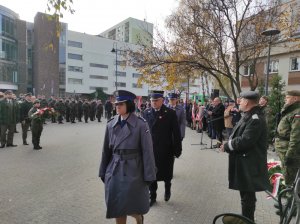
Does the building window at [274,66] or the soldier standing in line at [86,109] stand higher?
the building window at [274,66]

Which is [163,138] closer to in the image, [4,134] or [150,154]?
[150,154]

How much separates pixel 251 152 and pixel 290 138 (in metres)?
1.16

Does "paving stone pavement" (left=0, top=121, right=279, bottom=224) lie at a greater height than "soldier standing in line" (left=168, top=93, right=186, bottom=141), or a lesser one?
lesser

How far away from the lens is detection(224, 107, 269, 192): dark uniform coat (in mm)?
3550

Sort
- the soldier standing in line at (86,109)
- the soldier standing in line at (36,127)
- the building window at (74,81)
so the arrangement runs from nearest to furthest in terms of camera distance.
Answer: the soldier standing in line at (36,127), the soldier standing in line at (86,109), the building window at (74,81)

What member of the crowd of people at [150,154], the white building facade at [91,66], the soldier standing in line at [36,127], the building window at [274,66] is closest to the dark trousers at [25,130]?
the soldier standing in line at [36,127]

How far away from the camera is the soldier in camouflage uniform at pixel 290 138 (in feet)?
14.2

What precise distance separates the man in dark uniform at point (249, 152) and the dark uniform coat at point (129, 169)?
1109 mm

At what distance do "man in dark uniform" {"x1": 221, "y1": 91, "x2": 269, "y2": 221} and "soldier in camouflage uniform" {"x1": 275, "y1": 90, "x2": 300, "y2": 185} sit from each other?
91cm

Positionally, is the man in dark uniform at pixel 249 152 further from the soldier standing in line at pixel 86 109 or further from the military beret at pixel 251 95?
the soldier standing in line at pixel 86 109

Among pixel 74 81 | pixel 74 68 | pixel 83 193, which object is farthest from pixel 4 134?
pixel 74 68

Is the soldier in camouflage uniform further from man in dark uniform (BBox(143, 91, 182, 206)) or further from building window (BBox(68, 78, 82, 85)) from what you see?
building window (BBox(68, 78, 82, 85))

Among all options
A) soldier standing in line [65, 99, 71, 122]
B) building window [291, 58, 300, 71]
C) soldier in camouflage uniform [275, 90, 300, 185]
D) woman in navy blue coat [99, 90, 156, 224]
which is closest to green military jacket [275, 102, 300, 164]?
soldier in camouflage uniform [275, 90, 300, 185]

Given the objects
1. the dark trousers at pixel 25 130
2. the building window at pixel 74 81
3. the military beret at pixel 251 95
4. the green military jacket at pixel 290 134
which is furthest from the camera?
the building window at pixel 74 81
